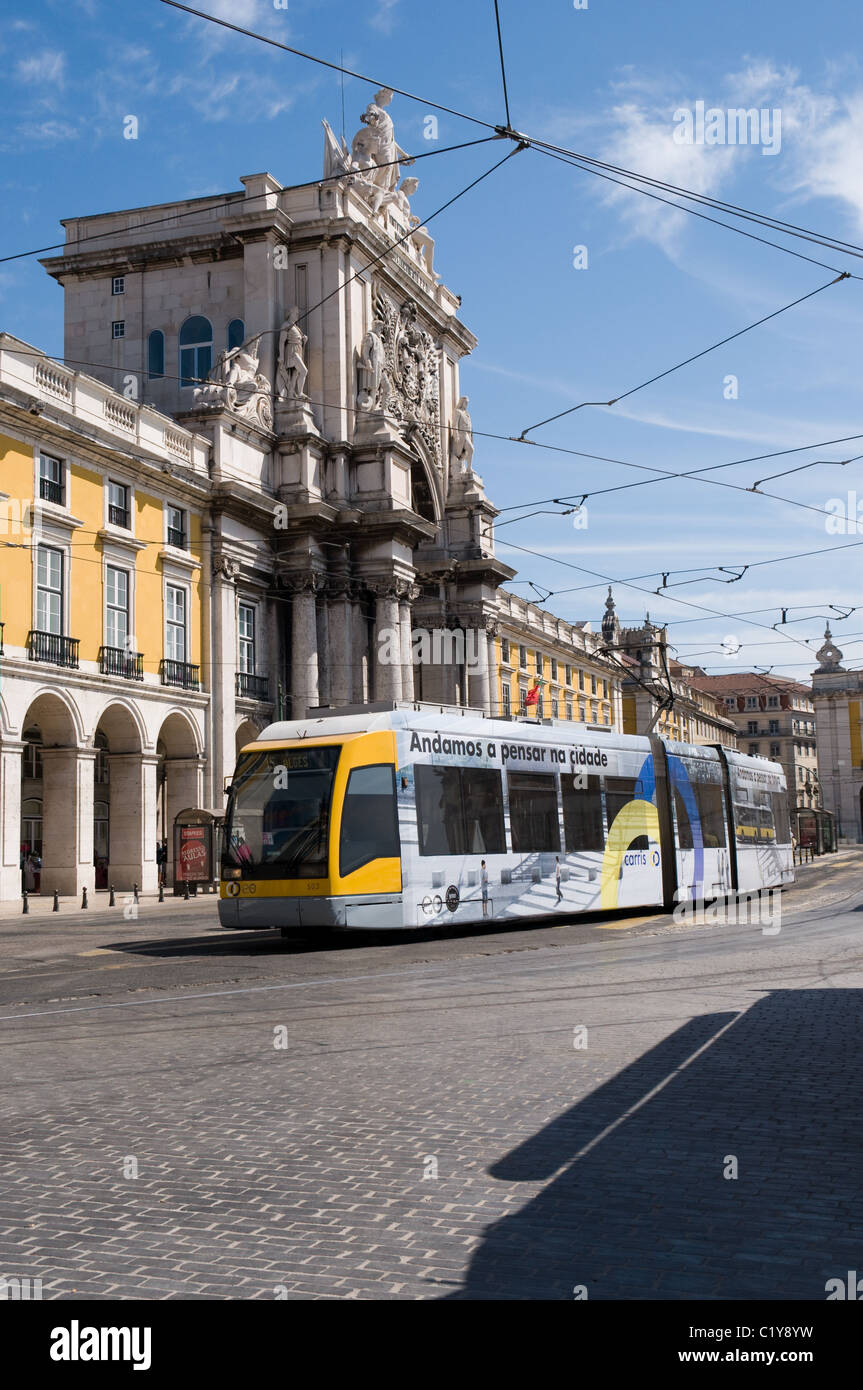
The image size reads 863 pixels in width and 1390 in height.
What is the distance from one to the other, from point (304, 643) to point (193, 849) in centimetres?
1179

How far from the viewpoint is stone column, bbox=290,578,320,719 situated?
4369 centimetres

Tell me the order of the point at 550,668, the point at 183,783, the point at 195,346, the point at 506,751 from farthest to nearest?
the point at 550,668 → the point at 195,346 → the point at 183,783 → the point at 506,751

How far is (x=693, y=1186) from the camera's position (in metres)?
5.71

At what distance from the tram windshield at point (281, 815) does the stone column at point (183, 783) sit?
20408mm

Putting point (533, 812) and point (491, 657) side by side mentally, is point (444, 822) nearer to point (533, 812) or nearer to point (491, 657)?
point (533, 812)

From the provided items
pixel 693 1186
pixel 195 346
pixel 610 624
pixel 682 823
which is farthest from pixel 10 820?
pixel 610 624

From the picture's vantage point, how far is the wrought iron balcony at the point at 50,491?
3173cm

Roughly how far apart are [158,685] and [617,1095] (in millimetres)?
30331

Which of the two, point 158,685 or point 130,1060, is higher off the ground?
point 158,685

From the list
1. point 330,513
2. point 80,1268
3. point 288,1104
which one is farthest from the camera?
point 330,513

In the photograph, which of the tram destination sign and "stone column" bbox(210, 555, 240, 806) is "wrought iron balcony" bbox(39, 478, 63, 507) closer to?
"stone column" bbox(210, 555, 240, 806)

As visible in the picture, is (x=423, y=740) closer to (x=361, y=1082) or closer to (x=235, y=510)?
(x=361, y=1082)
